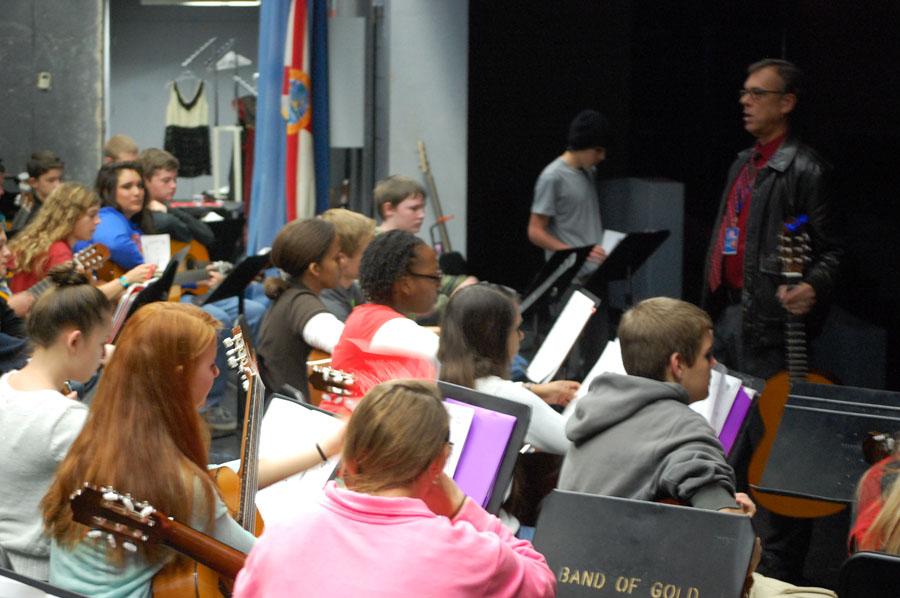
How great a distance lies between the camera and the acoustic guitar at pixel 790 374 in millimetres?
4746

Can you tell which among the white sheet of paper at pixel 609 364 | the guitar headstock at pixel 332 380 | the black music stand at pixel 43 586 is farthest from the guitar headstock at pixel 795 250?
the black music stand at pixel 43 586

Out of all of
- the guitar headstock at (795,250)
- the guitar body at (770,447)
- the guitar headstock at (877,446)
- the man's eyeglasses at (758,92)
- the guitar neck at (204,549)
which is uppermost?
the man's eyeglasses at (758,92)

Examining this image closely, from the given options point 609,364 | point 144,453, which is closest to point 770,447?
point 609,364

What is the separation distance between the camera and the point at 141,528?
239 cm

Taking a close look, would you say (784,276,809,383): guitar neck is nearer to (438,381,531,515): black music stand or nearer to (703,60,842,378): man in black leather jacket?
(703,60,842,378): man in black leather jacket

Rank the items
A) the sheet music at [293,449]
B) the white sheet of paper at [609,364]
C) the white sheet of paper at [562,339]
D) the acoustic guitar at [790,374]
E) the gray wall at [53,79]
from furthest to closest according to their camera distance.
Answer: the gray wall at [53,79], the acoustic guitar at [790,374], the white sheet of paper at [562,339], the white sheet of paper at [609,364], the sheet music at [293,449]

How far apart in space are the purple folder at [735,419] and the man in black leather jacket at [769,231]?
1379 mm

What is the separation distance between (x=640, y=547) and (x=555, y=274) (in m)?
3.75

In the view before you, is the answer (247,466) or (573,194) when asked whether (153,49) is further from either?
(247,466)

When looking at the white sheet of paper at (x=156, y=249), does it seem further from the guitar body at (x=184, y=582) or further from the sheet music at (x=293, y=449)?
the guitar body at (x=184, y=582)

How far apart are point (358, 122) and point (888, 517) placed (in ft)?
21.9

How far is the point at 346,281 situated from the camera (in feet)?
16.9

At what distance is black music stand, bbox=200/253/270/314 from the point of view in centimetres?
611

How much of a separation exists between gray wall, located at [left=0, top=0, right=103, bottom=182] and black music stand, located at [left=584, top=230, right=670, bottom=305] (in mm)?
7937
